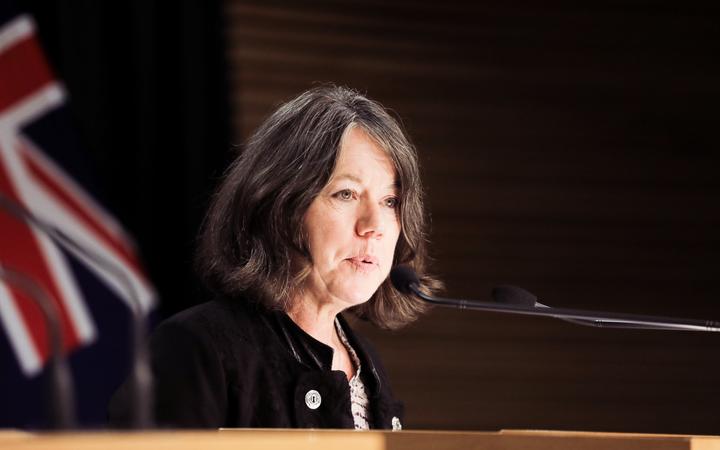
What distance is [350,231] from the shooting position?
2.45 metres

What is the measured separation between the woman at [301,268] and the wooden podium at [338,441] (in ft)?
1.81

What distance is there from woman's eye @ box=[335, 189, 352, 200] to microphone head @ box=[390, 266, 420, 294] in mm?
301

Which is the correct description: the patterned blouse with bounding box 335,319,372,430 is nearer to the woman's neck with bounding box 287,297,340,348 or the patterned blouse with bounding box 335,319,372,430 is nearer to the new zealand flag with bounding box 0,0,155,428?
the woman's neck with bounding box 287,297,340,348

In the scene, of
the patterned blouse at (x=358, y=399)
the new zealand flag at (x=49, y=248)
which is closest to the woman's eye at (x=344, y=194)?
the patterned blouse at (x=358, y=399)

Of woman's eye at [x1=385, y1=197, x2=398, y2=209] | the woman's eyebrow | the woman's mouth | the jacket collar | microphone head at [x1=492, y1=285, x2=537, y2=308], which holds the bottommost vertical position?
the jacket collar

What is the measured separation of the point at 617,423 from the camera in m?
5.08

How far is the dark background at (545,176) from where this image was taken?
4992mm

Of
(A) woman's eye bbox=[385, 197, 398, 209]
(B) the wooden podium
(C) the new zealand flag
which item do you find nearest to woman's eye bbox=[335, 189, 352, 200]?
(A) woman's eye bbox=[385, 197, 398, 209]

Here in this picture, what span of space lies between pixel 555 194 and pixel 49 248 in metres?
2.44

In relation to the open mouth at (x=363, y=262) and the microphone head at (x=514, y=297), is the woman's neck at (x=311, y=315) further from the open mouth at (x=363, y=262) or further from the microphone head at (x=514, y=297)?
the microphone head at (x=514, y=297)

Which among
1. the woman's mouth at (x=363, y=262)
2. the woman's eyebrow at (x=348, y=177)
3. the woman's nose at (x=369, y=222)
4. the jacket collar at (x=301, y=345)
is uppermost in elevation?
the woman's eyebrow at (x=348, y=177)

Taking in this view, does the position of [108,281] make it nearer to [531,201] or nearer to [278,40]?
[278,40]

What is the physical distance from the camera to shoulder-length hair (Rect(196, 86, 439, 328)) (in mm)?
2480

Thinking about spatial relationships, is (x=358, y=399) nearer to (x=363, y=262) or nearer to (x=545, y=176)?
(x=363, y=262)
